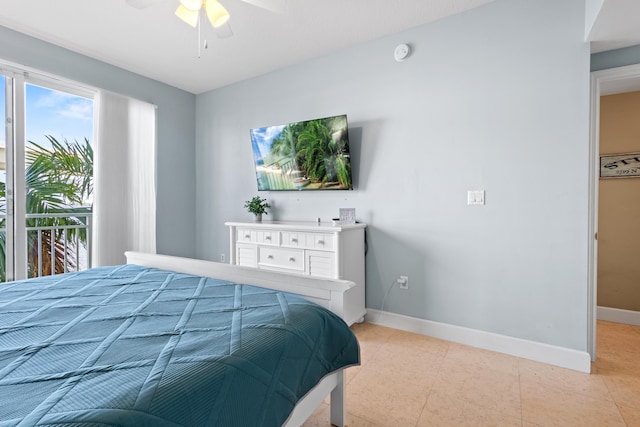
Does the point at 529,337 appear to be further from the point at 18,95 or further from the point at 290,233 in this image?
the point at 18,95

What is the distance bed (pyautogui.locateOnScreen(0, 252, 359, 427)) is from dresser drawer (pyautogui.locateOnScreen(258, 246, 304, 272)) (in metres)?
1.12

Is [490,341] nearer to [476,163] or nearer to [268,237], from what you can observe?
[476,163]

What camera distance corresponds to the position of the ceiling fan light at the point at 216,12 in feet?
5.97

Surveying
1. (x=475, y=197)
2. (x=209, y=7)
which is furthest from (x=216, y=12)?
(x=475, y=197)

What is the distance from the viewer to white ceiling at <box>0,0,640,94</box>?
2.34 metres

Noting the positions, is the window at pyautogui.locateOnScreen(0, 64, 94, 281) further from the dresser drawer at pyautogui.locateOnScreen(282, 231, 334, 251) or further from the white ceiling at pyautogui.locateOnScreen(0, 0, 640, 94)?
the dresser drawer at pyautogui.locateOnScreen(282, 231, 334, 251)

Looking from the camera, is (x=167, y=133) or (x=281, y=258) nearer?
(x=281, y=258)

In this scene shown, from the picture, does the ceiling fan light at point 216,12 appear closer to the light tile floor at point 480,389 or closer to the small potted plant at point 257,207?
the small potted plant at point 257,207

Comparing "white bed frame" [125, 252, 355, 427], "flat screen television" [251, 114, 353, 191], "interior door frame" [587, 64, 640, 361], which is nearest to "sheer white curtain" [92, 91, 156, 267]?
"flat screen television" [251, 114, 353, 191]

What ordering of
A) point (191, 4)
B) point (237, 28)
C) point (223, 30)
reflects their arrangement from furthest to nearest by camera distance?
point (237, 28), point (223, 30), point (191, 4)

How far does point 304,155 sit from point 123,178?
6.67 feet

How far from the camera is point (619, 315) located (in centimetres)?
287

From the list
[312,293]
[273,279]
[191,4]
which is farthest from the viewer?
Answer: [191,4]

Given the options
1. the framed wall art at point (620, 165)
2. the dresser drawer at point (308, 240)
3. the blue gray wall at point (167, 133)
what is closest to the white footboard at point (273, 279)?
the dresser drawer at point (308, 240)
